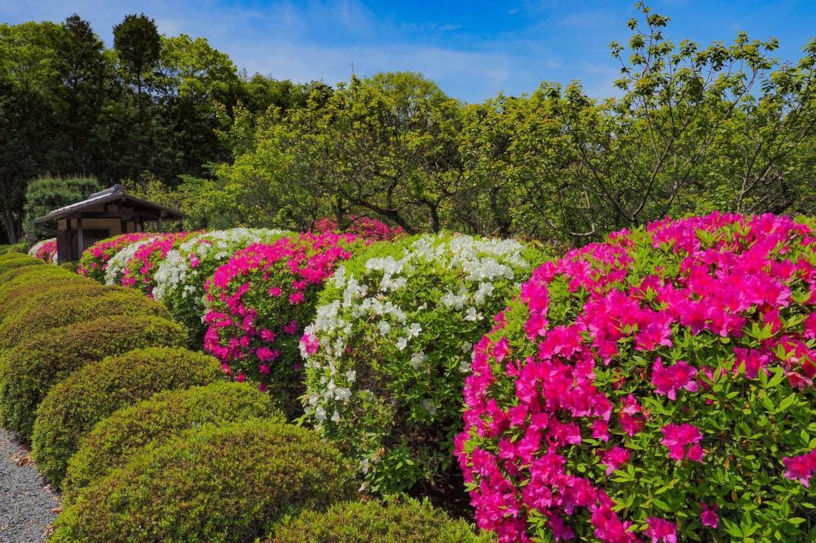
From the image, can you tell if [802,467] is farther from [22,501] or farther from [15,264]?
[15,264]

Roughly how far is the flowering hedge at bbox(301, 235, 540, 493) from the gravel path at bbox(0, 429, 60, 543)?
89.9 inches

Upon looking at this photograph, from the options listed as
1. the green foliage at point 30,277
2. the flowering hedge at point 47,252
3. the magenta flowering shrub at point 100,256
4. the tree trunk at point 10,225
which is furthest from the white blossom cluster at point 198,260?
the tree trunk at point 10,225

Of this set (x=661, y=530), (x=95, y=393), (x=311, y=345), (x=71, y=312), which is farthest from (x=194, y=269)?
(x=661, y=530)

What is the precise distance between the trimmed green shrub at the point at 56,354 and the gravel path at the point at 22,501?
29 cm

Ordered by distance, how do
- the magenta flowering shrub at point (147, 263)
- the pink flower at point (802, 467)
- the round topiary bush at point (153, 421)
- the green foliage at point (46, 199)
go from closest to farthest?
the pink flower at point (802, 467) < the round topiary bush at point (153, 421) < the magenta flowering shrub at point (147, 263) < the green foliage at point (46, 199)

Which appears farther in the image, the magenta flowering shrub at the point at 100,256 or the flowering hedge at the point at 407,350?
the magenta flowering shrub at the point at 100,256

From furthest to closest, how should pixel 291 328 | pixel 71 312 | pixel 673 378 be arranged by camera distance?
1. pixel 71 312
2. pixel 291 328
3. pixel 673 378

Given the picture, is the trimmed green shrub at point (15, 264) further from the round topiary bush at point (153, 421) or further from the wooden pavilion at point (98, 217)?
the round topiary bush at point (153, 421)

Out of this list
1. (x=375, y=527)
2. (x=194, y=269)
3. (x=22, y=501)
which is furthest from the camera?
(x=194, y=269)

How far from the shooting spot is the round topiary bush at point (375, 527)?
6.94 feet

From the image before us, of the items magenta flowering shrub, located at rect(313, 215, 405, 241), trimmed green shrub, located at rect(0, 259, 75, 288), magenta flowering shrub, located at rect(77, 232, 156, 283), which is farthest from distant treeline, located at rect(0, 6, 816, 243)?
trimmed green shrub, located at rect(0, 259, 75, 288)

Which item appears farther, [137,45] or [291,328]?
[137,45]

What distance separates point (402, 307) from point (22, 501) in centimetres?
366

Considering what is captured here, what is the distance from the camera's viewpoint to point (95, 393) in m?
3.88
